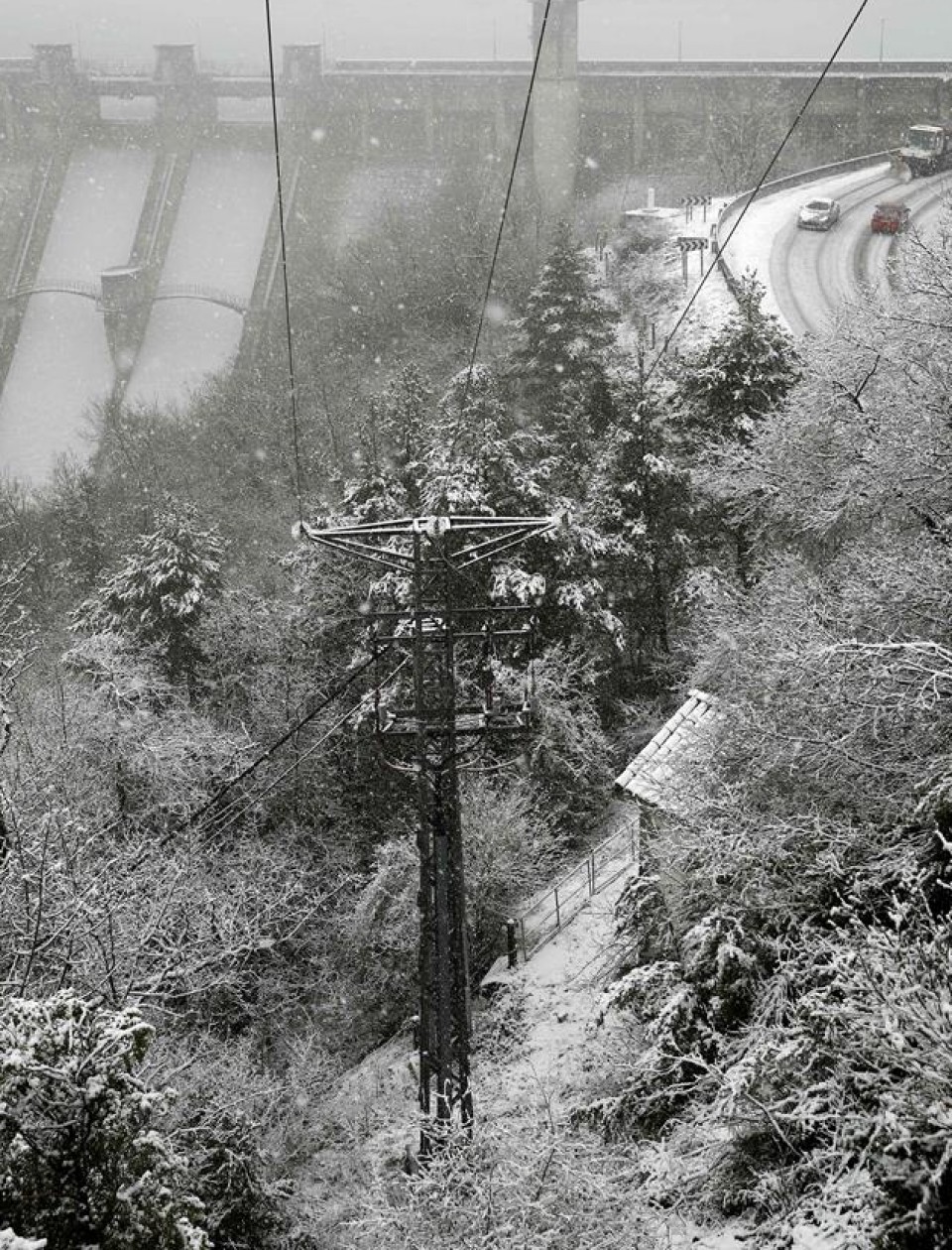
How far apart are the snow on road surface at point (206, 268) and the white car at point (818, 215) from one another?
29228 millimetres

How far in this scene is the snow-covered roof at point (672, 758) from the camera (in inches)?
529

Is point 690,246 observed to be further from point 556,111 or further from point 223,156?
point 223,156

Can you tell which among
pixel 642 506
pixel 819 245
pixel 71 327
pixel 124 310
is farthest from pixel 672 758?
pixel 71 327

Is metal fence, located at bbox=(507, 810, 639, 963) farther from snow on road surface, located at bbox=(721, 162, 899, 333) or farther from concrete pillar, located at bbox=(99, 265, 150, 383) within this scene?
concrete pillar, located at bbox=(99, 265, 150, 383)

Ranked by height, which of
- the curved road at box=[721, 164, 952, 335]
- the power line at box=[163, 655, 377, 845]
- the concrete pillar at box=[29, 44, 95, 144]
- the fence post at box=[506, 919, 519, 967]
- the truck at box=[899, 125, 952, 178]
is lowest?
the fence post at box=[506, 919, 519, 967]

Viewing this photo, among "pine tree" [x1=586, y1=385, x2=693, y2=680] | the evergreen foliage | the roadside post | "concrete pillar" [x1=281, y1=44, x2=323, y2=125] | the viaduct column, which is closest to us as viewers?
the evergreen foliage

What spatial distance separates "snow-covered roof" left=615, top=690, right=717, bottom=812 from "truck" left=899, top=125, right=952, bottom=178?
3514 centimetres

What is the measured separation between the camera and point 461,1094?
30.1 feet

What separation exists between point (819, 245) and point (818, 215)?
1726mm

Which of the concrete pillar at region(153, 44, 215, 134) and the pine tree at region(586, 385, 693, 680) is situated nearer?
the pine tree at region(586, 385, 693, 680)

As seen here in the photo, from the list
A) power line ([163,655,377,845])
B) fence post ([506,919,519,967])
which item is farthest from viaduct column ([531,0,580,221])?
fence post ([506,919,519,967])

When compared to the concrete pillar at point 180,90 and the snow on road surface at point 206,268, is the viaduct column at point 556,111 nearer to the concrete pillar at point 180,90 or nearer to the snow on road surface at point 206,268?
the snow on road surface at point 206,268

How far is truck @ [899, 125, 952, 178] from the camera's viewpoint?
1666 inches

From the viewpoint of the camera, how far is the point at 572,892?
1761 centimetres
